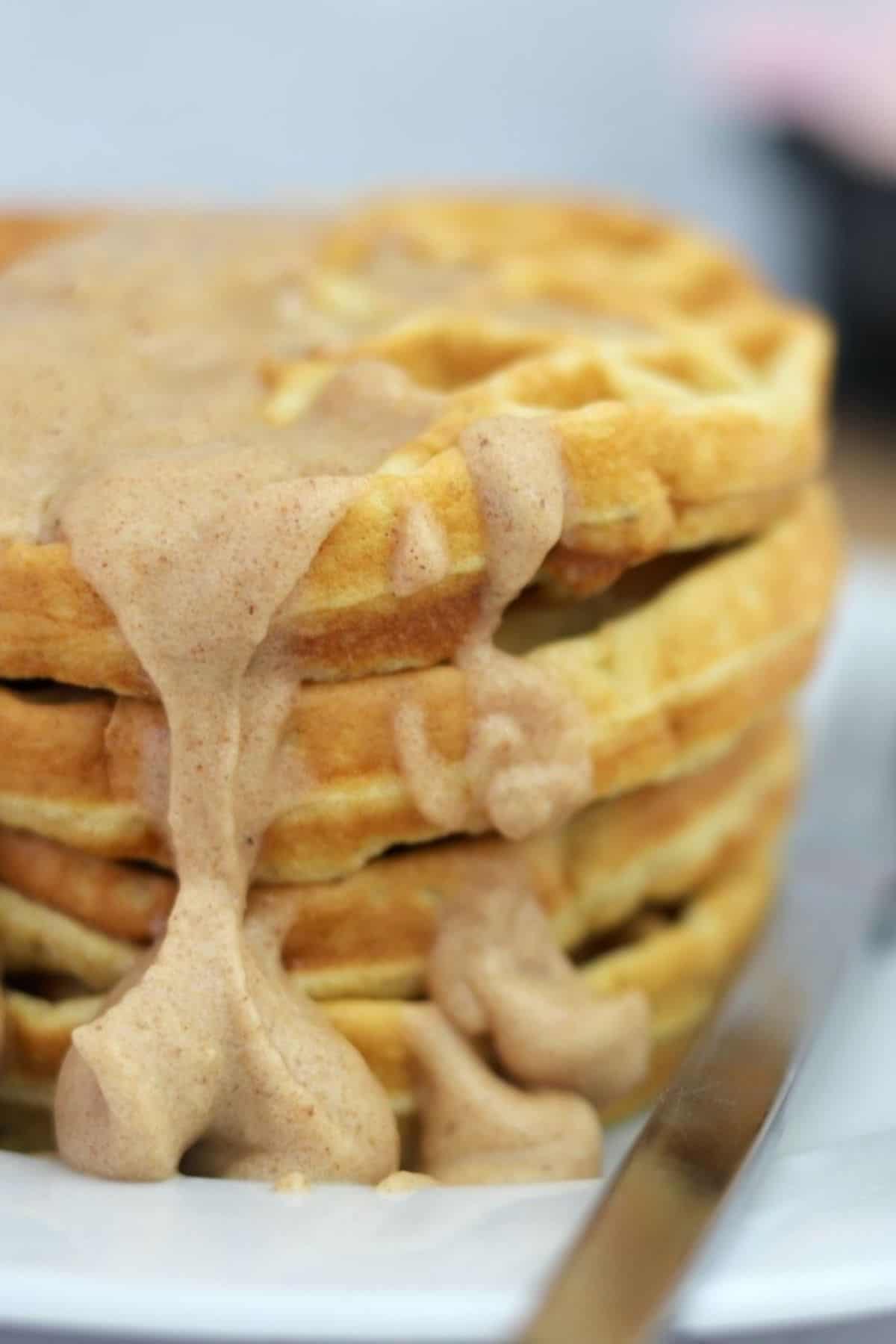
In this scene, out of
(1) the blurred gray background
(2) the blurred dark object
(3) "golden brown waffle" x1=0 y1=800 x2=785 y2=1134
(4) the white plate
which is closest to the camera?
(4) the white plate

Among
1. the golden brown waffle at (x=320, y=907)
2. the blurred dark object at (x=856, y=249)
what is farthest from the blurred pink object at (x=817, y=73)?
the golden brown waffle at (x=320, y=907)

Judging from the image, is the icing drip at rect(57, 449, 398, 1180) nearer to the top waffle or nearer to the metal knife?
the top waffle

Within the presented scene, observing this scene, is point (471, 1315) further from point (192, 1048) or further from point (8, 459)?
point (8, 459)

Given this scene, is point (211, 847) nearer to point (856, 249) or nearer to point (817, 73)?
point (856, 249)

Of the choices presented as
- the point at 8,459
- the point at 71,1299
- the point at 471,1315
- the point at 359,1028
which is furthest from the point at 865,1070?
the point at 8,459

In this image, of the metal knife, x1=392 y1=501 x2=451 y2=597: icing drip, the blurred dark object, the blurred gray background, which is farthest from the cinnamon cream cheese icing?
the blurred gray background

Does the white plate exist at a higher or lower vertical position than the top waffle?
lower
